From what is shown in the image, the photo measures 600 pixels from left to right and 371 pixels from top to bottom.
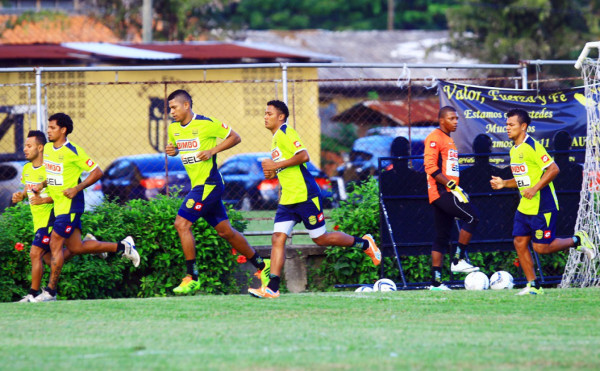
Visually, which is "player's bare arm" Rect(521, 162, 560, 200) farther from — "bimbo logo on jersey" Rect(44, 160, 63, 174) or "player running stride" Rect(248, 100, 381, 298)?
"bimbo logo on jersey" Rect(44, 160, 63, 174)

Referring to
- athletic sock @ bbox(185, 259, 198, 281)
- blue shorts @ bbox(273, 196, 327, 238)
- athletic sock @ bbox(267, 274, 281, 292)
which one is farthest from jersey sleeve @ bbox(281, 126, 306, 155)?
athletic sock @ bbox(185, 259, 198, 281)

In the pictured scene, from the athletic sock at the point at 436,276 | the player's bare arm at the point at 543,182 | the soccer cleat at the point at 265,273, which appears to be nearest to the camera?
the player's bare arm at the point at 543,182

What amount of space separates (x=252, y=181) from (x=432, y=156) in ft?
18.4

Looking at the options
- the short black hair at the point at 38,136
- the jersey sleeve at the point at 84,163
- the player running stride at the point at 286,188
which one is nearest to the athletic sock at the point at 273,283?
the player running stride at the point at 286,188

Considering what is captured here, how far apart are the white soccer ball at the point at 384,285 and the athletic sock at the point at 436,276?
456 mm

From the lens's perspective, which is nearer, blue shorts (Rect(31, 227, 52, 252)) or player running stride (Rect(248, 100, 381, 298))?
player running stride (Rect(248, 100, 381, 298))

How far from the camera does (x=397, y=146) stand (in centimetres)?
1130

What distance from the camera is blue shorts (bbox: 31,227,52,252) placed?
9828mm

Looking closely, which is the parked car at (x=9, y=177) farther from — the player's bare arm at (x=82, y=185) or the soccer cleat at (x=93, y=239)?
the player's bare arm at (x=82, y=185)

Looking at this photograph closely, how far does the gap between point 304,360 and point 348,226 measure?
5.53 meters

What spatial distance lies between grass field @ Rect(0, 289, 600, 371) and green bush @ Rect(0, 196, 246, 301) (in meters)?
1.33

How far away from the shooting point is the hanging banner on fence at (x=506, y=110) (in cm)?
1198

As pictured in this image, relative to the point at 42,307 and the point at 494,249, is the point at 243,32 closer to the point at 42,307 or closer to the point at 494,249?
the point at 494,249

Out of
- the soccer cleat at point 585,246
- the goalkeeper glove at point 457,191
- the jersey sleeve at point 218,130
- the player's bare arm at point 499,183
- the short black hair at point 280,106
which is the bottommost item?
the soccer cleat at point 585,246
